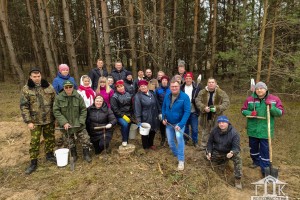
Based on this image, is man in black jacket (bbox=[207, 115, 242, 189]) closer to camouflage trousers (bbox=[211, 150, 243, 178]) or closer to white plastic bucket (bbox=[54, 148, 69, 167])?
camouflage trousers (bbox=[211, 150, 243, 178])

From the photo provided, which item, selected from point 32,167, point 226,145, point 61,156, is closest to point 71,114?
point 61,156

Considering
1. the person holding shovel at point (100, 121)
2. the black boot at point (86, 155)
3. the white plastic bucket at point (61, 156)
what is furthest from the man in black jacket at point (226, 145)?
the white plastic bucket at point (61, 156)

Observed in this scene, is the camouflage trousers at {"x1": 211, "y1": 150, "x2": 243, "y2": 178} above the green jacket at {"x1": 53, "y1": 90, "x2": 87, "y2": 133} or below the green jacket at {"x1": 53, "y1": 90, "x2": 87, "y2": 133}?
below

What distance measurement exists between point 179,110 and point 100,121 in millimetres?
1849

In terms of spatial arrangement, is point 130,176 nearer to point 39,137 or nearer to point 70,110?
point 70,110

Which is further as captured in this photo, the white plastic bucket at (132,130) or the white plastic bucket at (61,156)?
the white plastic bucket at (132,130)

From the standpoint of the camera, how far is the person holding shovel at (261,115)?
4.84 metres

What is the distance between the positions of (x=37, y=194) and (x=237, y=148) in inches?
157

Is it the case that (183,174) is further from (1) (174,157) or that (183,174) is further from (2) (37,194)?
(2) (37,194)

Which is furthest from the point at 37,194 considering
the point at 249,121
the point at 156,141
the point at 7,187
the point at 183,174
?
the point at 249,121

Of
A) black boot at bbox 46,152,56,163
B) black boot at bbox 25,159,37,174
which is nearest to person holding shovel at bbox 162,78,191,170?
black boot at bbox 46,152,56,163

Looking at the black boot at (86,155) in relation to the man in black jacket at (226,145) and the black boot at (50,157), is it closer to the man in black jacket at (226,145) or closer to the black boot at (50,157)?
the black boot at (50,157)

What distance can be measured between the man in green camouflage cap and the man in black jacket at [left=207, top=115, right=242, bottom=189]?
3.61m

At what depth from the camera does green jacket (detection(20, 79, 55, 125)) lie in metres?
4.62
